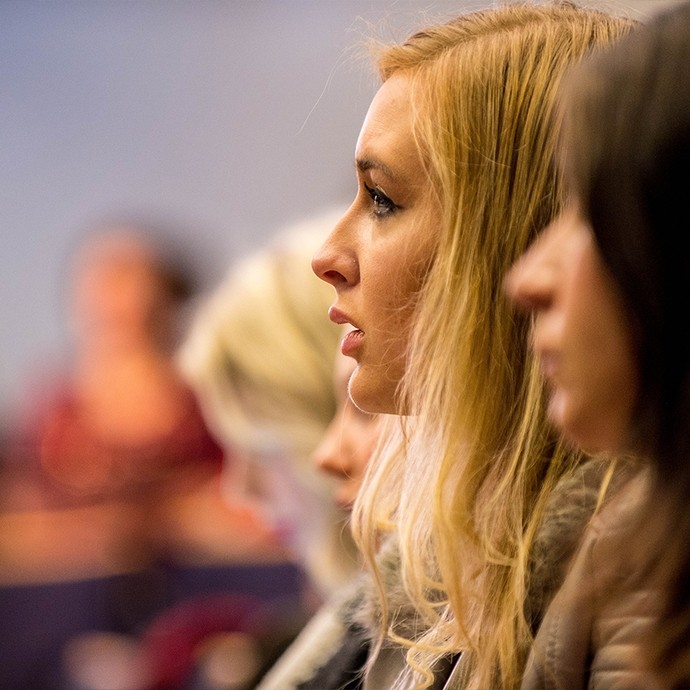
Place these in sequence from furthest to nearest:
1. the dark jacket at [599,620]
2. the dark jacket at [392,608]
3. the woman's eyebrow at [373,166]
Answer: the woman's eyebrow at [373,166]
the dark jacket at [392,608]
the dark jacket at [599,620]

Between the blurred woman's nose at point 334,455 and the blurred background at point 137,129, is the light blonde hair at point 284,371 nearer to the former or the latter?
the blurred woman's nose at point 334,455

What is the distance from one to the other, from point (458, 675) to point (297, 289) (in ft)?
3.22

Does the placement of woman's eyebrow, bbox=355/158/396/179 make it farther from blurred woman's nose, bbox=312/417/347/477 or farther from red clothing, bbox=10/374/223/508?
red clothing, bbox=10/374/223/508

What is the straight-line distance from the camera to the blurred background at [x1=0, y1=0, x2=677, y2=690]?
189cm

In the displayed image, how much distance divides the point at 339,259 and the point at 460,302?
0.41ft

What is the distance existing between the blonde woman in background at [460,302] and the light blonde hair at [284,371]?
0.75m

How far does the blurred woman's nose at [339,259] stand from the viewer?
104 cm

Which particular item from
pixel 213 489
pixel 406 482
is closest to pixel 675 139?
pixel 406 482

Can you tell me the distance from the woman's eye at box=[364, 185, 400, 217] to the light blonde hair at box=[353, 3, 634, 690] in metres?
0.05

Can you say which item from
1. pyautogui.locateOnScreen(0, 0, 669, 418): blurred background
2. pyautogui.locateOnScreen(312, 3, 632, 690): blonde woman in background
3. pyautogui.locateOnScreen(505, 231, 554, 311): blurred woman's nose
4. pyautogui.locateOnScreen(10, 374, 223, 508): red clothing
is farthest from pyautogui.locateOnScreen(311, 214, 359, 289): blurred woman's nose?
pyautogui.locateOnScreen(0, 0, 669, 418): blurred background

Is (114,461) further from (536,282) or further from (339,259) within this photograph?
(536,282)

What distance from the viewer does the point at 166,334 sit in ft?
12.1

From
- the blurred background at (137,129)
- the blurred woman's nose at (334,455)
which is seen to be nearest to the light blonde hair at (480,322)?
the blurred woman's nose at (334,455)

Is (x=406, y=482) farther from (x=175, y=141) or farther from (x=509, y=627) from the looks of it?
(x=175, y=141)
